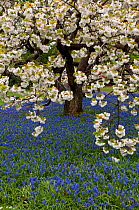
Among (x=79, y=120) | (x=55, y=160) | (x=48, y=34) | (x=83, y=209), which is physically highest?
(x=48, y=34)

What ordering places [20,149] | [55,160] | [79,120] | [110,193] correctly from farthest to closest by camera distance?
[79,120]
[20,149]
[55,160]
[110,193]

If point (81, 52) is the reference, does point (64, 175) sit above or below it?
below

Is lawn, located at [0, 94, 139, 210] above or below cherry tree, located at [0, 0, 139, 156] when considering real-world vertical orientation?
below

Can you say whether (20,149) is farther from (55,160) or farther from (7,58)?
(7,58)

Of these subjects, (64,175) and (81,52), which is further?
(81,52)

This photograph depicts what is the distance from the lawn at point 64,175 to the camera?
4.75 meters

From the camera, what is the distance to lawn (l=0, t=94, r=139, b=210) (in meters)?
4.75

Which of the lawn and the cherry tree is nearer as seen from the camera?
the lawn

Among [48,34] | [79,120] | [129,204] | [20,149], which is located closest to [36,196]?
[129,204]

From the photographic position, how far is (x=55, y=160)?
21.9 feet

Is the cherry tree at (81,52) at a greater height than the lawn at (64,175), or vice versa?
the cherry tree at (81,52)

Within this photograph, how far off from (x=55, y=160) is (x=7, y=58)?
2.93 metres

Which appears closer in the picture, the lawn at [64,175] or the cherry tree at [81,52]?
the lawn at [64,175]

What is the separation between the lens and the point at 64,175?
571 cm
